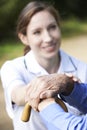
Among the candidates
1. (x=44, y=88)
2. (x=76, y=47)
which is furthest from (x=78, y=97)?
(x=76, y=47)

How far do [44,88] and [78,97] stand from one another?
0.46 ft

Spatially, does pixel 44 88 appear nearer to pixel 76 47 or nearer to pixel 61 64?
pixel 61 64

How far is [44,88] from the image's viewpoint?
1079 millimetres

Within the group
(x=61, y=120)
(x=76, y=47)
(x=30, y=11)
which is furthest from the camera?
(x=76, y=47)

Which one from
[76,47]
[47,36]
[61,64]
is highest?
[47,36]

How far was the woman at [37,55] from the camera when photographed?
5.25 feet

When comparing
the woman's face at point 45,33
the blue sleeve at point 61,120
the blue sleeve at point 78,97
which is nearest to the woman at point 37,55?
the woman's face at point 45,33

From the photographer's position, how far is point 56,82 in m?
1.12

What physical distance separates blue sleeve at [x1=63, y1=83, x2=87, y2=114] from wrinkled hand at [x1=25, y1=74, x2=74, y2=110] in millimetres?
35

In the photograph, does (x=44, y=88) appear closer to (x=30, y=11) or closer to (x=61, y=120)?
(x=61, y=120)

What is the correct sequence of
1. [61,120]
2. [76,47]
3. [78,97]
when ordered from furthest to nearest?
1. [76,47]
2. [78,97]
3. [61,120]

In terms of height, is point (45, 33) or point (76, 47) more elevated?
point (45, 33)

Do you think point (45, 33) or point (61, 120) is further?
point (45, 33)

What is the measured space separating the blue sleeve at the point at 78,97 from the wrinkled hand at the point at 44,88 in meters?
0.03
